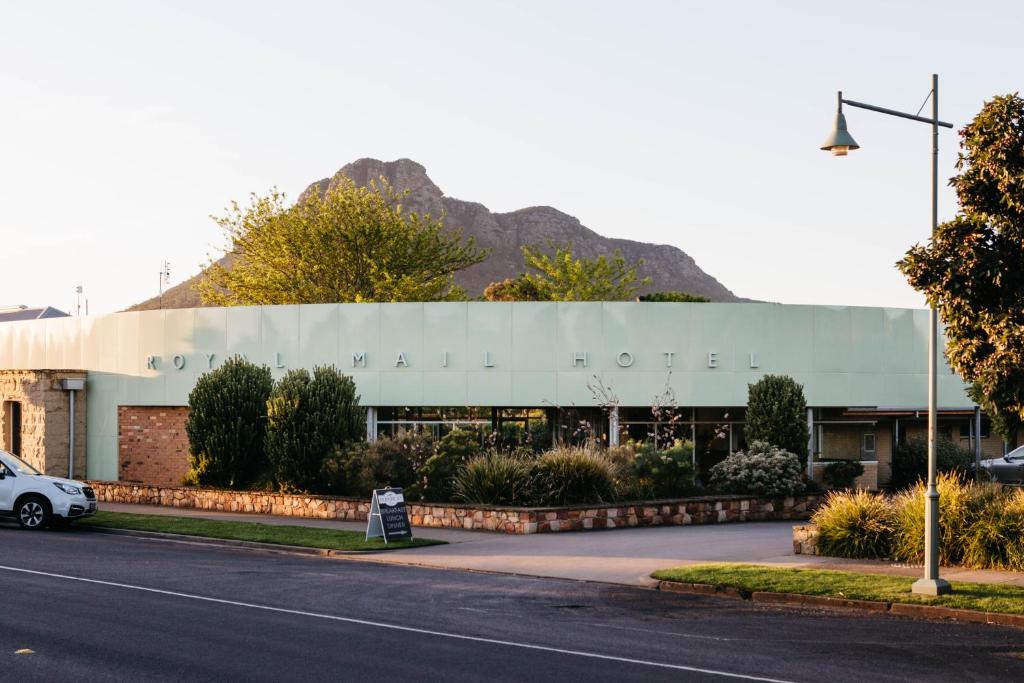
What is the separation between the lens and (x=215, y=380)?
3066 centimetres

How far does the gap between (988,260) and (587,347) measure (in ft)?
60.5

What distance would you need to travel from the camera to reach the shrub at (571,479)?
24.5 metres

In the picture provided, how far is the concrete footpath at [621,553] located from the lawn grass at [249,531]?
2.45 feet

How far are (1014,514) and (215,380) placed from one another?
20.6 metres

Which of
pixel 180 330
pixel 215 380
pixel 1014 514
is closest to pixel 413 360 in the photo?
pixel 215 380

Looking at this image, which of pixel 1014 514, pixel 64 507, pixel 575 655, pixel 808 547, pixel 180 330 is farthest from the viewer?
pixel 180 330

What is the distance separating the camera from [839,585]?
1555 centimetres

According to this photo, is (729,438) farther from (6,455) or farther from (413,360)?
(6,455)

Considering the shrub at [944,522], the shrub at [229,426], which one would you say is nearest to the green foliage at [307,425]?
the shrub at [229,426]

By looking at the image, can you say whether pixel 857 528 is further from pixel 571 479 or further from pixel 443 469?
pixel 443 469

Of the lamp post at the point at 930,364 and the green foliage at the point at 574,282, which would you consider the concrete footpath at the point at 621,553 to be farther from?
the green foliage at the point at 574,282

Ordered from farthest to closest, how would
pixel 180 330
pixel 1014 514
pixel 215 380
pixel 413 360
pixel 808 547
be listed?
pixel 180 330, pixel 413 360, pixel 215 380, pixel 808 547, pixel 1014 514

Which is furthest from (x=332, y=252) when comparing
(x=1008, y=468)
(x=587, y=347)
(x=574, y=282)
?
(x=1008, y=468)

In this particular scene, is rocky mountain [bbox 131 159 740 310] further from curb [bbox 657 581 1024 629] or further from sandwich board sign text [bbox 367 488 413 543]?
curb [bbox 657 581 1024 629]
